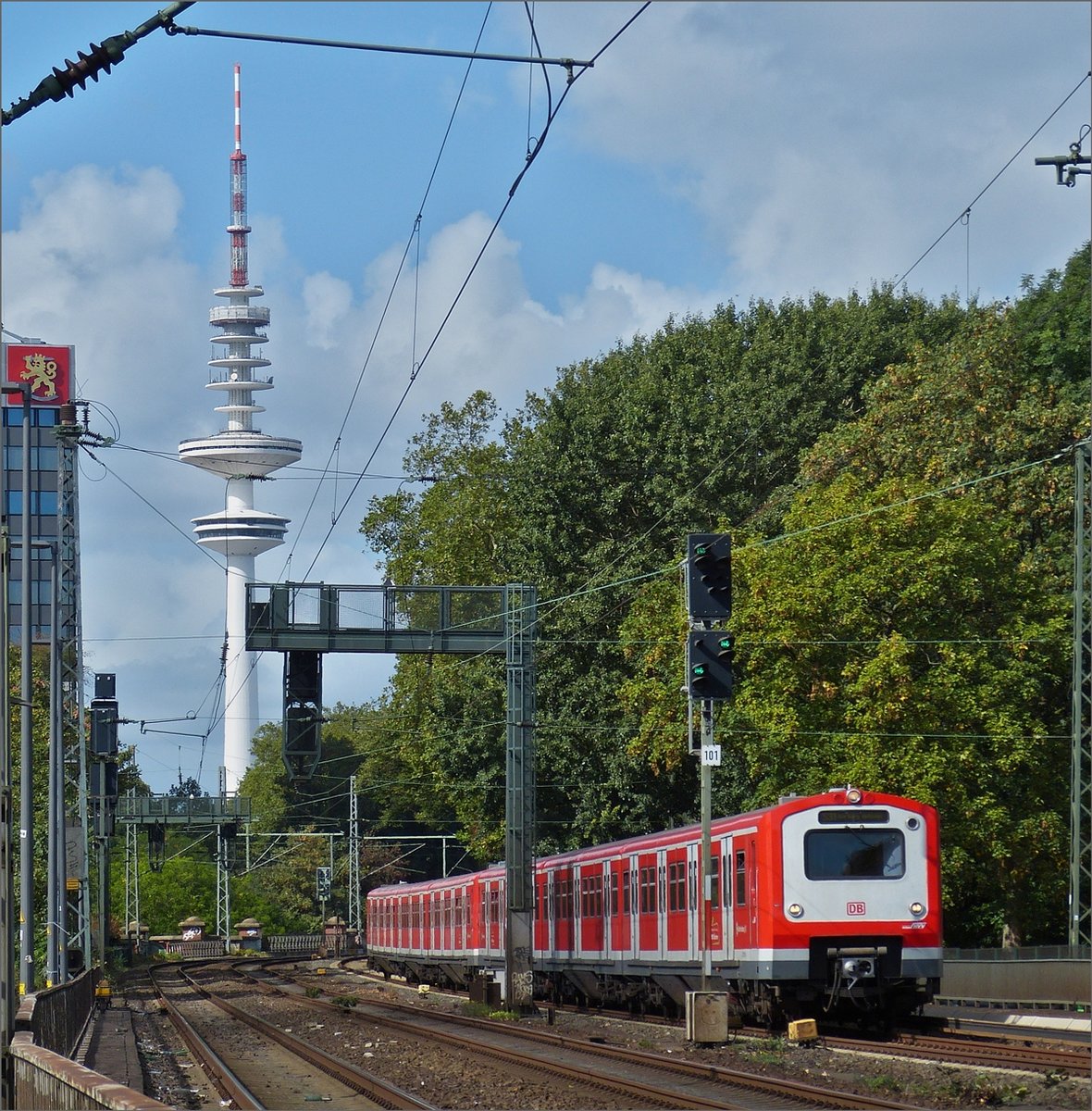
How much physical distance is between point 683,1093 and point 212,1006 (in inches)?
897

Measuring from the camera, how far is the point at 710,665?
21.0 meters

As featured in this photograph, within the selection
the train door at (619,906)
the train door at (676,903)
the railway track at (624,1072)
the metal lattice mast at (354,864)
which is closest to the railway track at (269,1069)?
the railway track at (624,1072)

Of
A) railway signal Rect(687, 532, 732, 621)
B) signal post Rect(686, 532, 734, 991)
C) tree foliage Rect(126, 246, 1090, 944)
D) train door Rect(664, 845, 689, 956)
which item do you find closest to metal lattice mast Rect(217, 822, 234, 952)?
tree foliage Rect(126, 246, 1090, 944)

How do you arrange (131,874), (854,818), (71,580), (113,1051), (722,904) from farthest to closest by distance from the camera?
(131,874) < (71,580) < (722,904) < (113,1051) < (854,818)

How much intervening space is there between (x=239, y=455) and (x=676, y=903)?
147613 millimetres

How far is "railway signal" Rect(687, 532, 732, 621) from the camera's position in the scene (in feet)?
69.8

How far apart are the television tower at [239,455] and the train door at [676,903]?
441 feet

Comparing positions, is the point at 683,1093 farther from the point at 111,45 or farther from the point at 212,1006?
the point at 212,1006

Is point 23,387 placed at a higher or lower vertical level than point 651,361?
lower

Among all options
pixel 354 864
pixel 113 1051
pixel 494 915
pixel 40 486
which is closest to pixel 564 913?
pixel 494 915

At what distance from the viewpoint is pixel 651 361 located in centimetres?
5222

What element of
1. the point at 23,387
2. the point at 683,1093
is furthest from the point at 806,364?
the point at 683,1093

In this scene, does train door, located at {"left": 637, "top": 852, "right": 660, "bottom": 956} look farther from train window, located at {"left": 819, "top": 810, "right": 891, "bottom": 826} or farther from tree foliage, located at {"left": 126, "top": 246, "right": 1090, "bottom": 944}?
tree foliage, located at {"left": 126, "top": 246, "right": 1090, "bottom": 944}

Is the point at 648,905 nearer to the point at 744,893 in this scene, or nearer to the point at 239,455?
the point at 744,893
